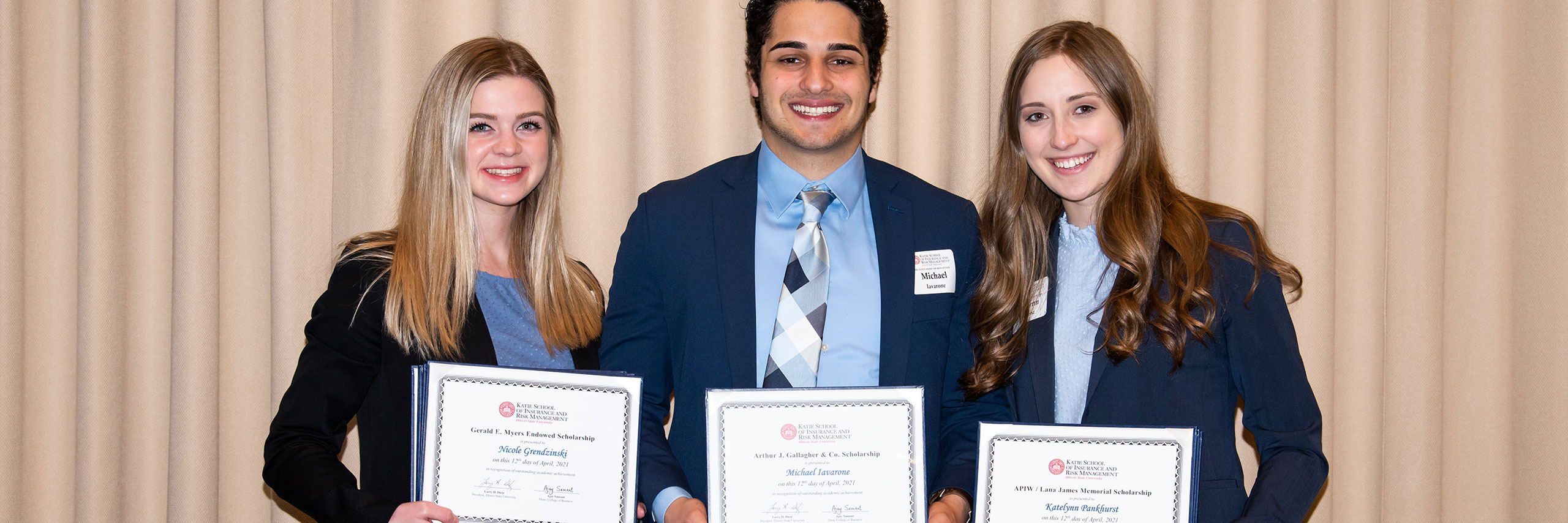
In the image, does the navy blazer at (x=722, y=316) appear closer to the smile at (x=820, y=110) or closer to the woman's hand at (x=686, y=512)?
the woman's hand at (x=686, y=512)

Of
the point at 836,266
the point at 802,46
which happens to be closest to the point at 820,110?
the point at 802,46

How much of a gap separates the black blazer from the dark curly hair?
43.6 inches

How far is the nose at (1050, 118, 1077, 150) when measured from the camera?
2395mm

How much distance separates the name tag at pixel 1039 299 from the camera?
2.45m

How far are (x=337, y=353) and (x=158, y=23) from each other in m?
1.83

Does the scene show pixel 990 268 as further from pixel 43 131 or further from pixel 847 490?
pixel 43 131

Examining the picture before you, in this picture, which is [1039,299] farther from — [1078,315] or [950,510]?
[950,510]

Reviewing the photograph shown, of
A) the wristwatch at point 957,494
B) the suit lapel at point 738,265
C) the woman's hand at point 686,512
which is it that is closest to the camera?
the woman's hand at point 686,512

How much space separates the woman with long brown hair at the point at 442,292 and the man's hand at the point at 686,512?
0.55 metres

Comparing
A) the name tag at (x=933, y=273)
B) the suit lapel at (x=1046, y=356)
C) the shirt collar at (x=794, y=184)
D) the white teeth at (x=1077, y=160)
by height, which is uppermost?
the white teeth at (x=1077, y=160)

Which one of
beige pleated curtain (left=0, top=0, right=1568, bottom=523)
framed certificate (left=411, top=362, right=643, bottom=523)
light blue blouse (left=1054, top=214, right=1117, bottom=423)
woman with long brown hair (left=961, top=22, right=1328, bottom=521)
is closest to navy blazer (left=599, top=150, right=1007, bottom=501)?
woman with long brown hair (left=961, top=22, right=1328, bottom=521)

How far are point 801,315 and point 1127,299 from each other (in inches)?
32.6

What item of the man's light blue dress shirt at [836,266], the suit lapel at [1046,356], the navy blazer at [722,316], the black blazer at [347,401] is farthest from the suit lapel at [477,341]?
the suit lapel at [1046,356]

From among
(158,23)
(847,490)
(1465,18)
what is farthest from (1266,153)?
(158,23)
